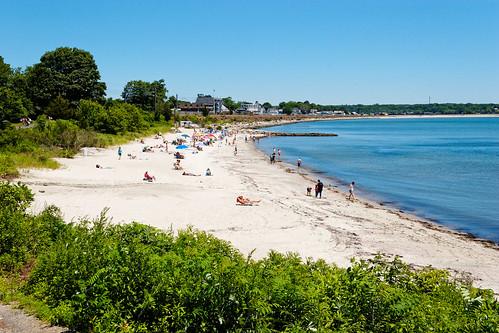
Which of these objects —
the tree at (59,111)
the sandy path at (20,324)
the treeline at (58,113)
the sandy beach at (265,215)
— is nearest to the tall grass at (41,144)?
the treeline at (58,113)

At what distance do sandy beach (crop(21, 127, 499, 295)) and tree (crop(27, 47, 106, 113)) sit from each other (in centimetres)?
4214

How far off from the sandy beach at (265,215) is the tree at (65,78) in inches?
1659

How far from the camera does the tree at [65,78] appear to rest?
7219 centimetres

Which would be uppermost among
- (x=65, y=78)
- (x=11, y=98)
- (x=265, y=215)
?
(x=65, y=78)

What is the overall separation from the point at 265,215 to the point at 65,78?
61.6 meters

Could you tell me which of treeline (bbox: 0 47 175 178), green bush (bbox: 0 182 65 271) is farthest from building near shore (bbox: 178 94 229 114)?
green bush (bbox: 0 182 65 271)

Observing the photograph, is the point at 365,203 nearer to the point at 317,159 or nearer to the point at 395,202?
the point at 395,202

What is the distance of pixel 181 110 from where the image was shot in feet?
598

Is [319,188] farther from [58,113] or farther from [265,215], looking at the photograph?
[58,113]

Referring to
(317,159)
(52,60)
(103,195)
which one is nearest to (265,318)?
(103,195)

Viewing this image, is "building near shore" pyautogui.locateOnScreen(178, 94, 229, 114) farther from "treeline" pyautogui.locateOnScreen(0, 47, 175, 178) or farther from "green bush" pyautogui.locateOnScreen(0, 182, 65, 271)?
"green bush" pyautogui.locateOnScreen(0, 182, 65, 271)

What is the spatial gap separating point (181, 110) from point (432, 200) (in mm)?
156766

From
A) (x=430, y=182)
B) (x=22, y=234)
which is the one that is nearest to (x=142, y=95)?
(x=430, y=182)

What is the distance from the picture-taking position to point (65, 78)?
242ft
